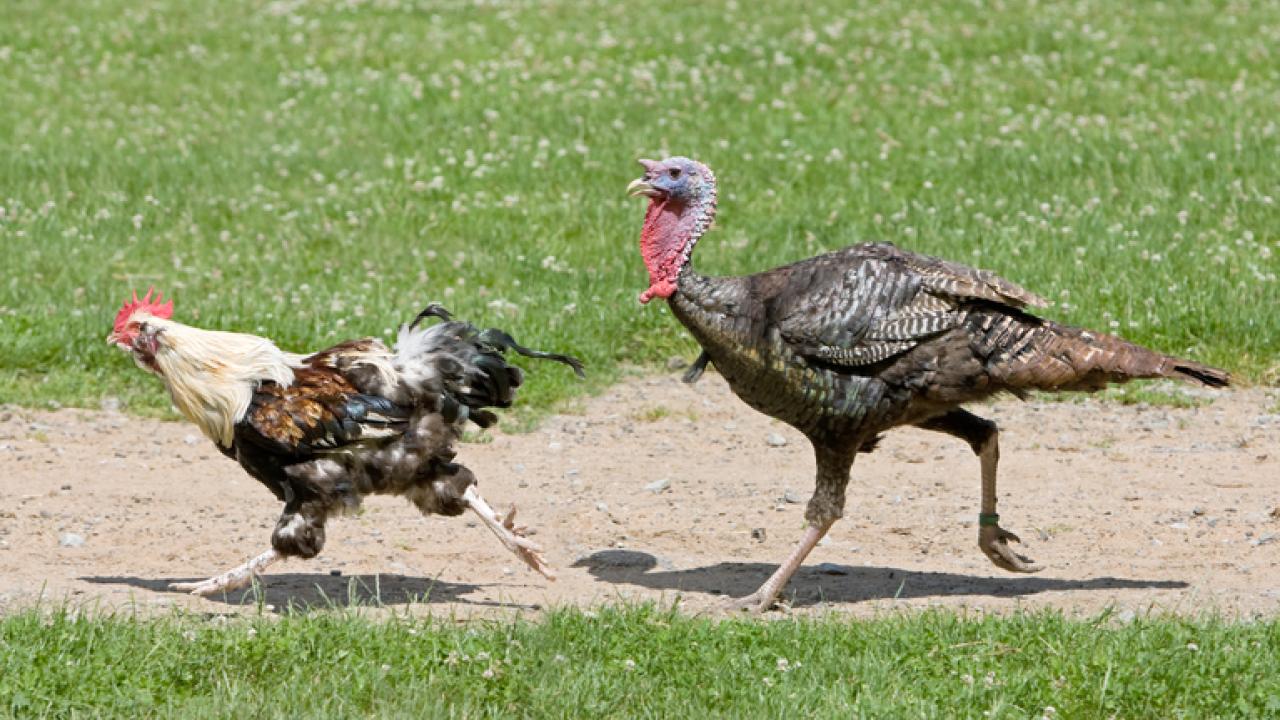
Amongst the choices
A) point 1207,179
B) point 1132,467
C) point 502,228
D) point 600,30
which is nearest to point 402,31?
point 600,30

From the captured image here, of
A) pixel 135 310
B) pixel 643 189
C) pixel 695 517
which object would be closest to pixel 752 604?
pixel 695 517

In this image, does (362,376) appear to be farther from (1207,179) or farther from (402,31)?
(402,31)

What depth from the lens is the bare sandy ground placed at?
24.7 ft

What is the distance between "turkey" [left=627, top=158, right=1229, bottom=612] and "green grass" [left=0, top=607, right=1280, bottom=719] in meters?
1.08

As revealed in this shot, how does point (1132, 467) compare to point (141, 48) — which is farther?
point (141, 48)

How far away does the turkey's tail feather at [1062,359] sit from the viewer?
7254 millimetres

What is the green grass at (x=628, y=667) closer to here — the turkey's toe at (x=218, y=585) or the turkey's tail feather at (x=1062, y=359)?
the turkey's toe at (x=218, y=585)

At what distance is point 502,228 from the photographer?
1293 centimetres

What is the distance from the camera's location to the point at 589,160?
14.3m

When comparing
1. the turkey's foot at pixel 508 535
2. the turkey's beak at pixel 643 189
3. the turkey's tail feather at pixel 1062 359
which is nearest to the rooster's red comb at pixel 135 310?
the turkey's foot at pixel 508 535

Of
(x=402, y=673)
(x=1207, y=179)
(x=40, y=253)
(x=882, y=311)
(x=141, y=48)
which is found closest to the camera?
(x=402, y=673)

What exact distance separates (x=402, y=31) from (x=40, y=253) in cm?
747

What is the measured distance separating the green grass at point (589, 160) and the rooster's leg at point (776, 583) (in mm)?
3389

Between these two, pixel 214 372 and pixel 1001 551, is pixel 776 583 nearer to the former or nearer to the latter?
pixel 1001 551
